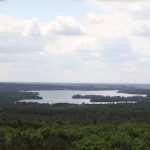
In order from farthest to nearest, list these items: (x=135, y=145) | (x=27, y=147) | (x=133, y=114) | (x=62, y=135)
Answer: (x=133, y=114), (x=62, y=135), (x=135, y=145), (x=27, y=147)

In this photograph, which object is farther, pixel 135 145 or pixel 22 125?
pixel 22 125

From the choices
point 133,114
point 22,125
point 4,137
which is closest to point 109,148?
point 4,137

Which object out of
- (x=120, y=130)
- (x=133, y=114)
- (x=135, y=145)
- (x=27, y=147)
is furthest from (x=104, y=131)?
(x=133, y=114)

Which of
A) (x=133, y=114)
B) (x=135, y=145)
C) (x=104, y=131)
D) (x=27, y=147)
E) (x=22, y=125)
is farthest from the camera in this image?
(x=133, y=114)

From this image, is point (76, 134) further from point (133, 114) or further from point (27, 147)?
point (133, 114)

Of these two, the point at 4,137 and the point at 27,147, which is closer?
the point at 27,147

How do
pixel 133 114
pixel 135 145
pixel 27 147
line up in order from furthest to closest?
pixel 133 114, pixel 135 145, pixel 27 147

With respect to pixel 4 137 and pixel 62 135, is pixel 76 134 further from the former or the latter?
pixel 4 137

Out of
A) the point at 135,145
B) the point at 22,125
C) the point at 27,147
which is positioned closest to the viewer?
the point at 27,147
